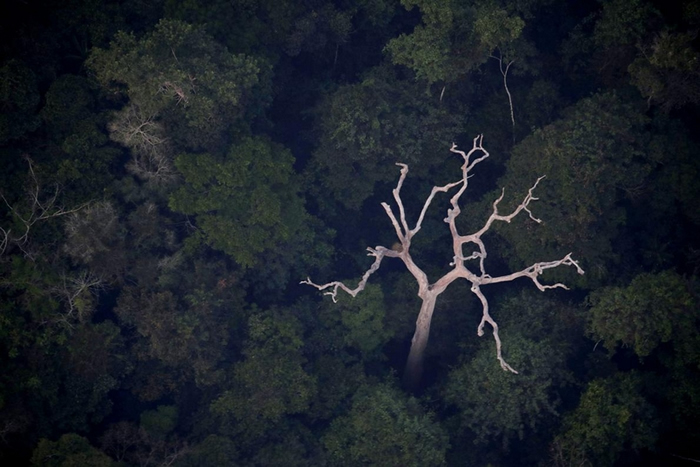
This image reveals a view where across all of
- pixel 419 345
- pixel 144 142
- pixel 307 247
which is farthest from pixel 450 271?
pixel 144 142

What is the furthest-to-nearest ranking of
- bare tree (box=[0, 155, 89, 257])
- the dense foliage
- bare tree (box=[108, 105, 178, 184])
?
bare tree (box=[108, 105, 178, 184]) < the dense foliage < bare tree (box=[0, 155, 89, 257])

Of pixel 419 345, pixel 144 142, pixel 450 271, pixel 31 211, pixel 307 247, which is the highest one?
pixel 144 142

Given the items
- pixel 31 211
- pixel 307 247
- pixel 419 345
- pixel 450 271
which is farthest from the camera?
pixel 307 247

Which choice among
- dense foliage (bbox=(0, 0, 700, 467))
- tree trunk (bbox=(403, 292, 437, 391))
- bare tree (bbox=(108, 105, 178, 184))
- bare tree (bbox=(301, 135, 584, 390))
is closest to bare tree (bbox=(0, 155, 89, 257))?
dense foliage (bbox=(0, 0, 700, 467))

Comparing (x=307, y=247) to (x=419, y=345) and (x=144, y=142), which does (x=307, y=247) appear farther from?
(x=144, y=142)

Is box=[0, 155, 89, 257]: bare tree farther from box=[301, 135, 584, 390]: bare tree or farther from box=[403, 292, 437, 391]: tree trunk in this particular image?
box=[403, 292, 437, 391]: tree trunk

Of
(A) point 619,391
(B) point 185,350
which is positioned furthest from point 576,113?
(B) point 185,350
